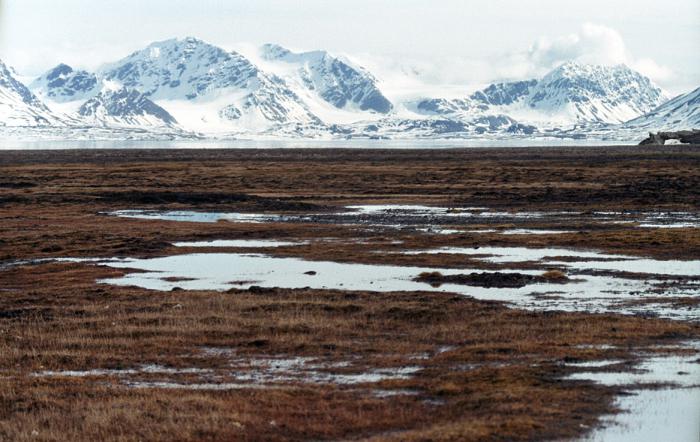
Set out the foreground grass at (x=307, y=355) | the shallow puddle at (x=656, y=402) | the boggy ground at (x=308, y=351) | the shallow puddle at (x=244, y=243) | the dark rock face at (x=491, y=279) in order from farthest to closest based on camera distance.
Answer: the shallow puddle at (x=244, y=243), the dark rock face at (x=491, y=279), the boggy ground at (x=308, y=351), the foreground grass at (x=307, y=355), the shallow puddle at (x=656, y=402)

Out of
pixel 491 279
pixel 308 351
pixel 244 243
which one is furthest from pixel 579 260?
pixel 308 351

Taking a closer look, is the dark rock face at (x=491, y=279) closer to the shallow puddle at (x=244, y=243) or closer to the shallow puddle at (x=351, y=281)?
the shallow puddle at (x=351, y=281)

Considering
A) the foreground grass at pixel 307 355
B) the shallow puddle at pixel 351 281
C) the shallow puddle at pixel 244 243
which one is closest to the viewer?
the foreground grass at pixel 307 355

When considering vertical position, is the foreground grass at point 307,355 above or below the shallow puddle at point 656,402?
below

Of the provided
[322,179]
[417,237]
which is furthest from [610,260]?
[322,179]

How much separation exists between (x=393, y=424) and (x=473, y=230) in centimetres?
3600

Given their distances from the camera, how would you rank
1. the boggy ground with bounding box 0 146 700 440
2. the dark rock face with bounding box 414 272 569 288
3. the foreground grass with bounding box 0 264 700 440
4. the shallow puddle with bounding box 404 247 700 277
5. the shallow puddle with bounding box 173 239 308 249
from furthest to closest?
1. the shallow puddle with bounding box 173 239 308 249
2. the shallow puddle with bounding box 404 247 700 277
3. the dark rock face with bounding box 414 272 569 288
4. the boggy ground with bounding box 0 146 700 440
5. the foreground grass with bounding box 0 264 700 440

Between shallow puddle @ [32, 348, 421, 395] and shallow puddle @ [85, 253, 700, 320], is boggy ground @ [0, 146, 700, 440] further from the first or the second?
shallow puddle @ [85, 253, 700, 320]

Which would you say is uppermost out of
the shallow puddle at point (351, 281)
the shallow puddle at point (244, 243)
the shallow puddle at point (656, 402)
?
the shallow puddle at point (656, 402)

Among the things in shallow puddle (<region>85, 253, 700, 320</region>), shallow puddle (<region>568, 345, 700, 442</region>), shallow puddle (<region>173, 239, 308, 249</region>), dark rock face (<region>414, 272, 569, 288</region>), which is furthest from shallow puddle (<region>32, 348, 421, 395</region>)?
shallow puddle (<region>173, 239, 308, 249</region>)

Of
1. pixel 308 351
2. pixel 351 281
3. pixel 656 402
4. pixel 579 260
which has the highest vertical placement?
pixel 656 402

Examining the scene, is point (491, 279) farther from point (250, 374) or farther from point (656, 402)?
point (656, 402)

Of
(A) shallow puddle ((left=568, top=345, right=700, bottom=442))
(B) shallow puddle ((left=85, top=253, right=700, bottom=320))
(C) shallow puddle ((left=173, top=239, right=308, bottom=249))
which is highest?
(A) shallow puddle ((left=568, top=345, right=700, bottom=442))

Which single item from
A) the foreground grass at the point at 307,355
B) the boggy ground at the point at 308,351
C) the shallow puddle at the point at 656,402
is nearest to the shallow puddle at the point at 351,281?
the boggy ground at the point at 308,351
